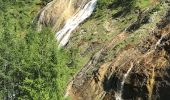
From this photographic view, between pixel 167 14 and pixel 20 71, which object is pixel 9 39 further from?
pixel 167 14

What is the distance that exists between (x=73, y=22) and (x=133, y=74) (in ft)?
102

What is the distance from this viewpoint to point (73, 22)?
68438 millimetres

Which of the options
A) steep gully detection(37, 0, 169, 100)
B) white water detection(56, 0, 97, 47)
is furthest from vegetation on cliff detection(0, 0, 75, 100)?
white water detection(56, 0, 97, 47)

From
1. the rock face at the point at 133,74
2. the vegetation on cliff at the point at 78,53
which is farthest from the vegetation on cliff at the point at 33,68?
the rock face at the point at 133,74

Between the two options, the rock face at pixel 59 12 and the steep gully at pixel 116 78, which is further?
the rock face at pixel 59 12

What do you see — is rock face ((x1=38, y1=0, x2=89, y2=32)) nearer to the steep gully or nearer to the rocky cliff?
the steep gully

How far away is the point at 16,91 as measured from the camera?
44406 mm

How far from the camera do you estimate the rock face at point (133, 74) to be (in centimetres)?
3728

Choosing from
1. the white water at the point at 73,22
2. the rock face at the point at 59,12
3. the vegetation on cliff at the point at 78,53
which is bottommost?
the rock face at the point at 59,12

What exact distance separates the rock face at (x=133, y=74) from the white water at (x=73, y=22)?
56.9 ft

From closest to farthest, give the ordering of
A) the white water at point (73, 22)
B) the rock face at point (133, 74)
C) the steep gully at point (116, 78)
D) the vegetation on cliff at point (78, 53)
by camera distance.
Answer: the rock face at point (133, 74)
the steep gully at point (116, 78)
the vegetation on cliff at point (78, 53)
the white water at point (73, 22)

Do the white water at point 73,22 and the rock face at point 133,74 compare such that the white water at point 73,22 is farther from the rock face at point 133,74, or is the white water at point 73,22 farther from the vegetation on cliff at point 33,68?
the rock face at point 133,74

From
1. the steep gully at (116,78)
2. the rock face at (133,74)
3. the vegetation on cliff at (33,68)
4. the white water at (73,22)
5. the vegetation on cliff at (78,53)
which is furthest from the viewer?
the white water at (73,22)

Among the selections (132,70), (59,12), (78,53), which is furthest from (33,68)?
(59,12)
